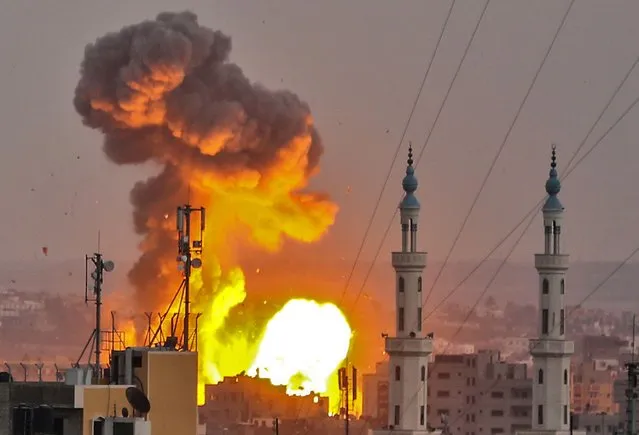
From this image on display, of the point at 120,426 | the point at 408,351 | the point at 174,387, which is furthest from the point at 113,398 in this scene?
the point at 408,351

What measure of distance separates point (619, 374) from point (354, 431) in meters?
42.2

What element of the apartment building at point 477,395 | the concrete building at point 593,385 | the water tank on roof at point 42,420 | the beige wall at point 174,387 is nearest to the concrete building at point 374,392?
the apartment building at point 477,395

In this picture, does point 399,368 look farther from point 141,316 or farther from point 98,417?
point 98,417

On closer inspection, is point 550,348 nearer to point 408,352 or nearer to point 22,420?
point 408,352

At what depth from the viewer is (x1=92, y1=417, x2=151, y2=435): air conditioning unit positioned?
135ft

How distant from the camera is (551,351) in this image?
95.1 m

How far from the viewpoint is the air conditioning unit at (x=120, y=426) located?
135ft

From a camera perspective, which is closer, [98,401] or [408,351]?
[98,401]

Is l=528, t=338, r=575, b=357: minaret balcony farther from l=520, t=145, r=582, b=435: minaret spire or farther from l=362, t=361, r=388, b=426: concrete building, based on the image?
l=362, t=361, r=388, b=426: concrete building

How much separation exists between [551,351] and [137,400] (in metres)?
54.2

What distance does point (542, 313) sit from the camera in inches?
3797

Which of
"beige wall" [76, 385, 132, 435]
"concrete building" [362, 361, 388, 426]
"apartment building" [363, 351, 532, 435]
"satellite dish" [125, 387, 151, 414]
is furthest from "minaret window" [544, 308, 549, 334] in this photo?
"satellite dish" [125, 387, 151, 414]

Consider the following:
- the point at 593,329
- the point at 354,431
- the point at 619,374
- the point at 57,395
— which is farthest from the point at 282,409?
the point at 57,395

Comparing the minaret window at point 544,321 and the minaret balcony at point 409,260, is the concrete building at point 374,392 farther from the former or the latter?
the minaret window at point 544,321
